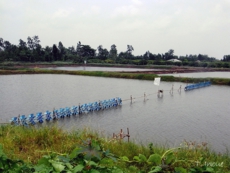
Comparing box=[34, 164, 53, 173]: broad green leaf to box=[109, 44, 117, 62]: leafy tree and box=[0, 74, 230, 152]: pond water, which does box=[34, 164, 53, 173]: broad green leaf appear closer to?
box=[0, 74, 230, 152]: pond water

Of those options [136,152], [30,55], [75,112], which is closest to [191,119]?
[75,112]

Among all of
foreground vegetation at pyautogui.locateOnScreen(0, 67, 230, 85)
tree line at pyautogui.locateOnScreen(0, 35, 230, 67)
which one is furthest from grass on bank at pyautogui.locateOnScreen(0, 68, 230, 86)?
tree line at pyautogui.locateOnScreen(0, 35, 230, 67)

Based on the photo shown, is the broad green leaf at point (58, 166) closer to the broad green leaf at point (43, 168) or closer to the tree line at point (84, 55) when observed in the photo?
the broad green leaf at point (43, 168)

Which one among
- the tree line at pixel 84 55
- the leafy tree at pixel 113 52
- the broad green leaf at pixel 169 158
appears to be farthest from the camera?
the leafy tree at pixel 113 52

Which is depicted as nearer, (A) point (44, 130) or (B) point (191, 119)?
(A) point (44, 130)

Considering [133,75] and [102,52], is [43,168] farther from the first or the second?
[102,52]

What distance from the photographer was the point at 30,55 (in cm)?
6438

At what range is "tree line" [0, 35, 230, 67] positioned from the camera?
63.7 metres

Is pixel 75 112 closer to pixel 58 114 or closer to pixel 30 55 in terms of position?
pixel 58 114

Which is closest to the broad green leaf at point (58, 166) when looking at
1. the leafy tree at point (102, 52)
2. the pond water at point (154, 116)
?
the pond water at point (154, 116)

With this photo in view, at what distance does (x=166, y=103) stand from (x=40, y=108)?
32.1ft

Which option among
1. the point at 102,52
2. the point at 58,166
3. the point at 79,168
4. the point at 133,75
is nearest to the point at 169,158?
the point at 79,168

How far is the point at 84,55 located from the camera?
7944 cm

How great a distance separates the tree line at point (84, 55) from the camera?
2506 inches
